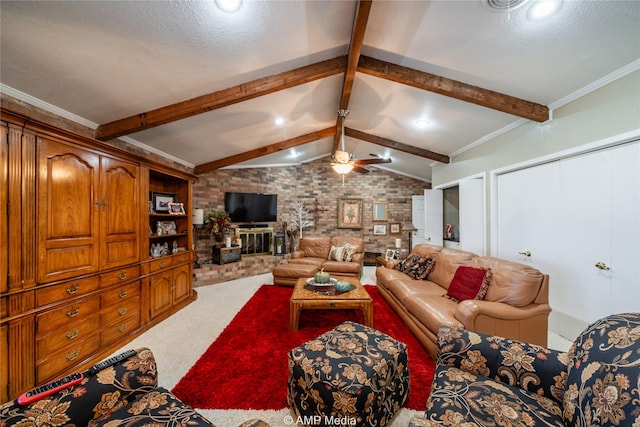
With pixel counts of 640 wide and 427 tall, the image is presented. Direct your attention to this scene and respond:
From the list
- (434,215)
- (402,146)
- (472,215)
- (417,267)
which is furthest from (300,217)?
(472,215)

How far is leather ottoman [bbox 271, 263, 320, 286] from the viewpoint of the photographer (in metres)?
4.00

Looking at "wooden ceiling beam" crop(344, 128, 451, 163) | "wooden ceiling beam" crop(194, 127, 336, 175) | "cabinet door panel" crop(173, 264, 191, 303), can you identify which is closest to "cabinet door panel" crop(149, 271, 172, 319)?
"cabinet door panel" crop(173, 264, 191, 303)

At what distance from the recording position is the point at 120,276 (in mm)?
2324

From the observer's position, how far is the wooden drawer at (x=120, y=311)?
85.0 inches

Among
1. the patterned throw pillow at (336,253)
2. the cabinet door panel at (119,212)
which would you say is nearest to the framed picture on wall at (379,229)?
the patterned throw pillow at (336,253)

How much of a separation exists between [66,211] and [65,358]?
3.87ft

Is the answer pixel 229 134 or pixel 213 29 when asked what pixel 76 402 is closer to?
pixel 213 29

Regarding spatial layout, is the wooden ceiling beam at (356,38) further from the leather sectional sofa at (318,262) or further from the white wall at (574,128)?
the leather sectional sofa at (318,262)

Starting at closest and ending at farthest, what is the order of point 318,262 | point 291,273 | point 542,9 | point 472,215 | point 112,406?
point 112,406 → point 542,9 → point 472,215 → point 291,273 → point 318,262

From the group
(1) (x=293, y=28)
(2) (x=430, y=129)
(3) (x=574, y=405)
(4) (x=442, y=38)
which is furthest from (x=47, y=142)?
(2) (x=430, y=129)

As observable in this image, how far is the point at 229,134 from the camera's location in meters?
3.74

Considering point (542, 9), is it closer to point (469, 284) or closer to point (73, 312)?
point (469, 284)

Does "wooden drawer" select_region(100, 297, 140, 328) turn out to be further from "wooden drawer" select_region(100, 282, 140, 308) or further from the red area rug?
the red area rug

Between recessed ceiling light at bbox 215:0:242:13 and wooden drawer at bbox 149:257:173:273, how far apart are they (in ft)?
8.79
